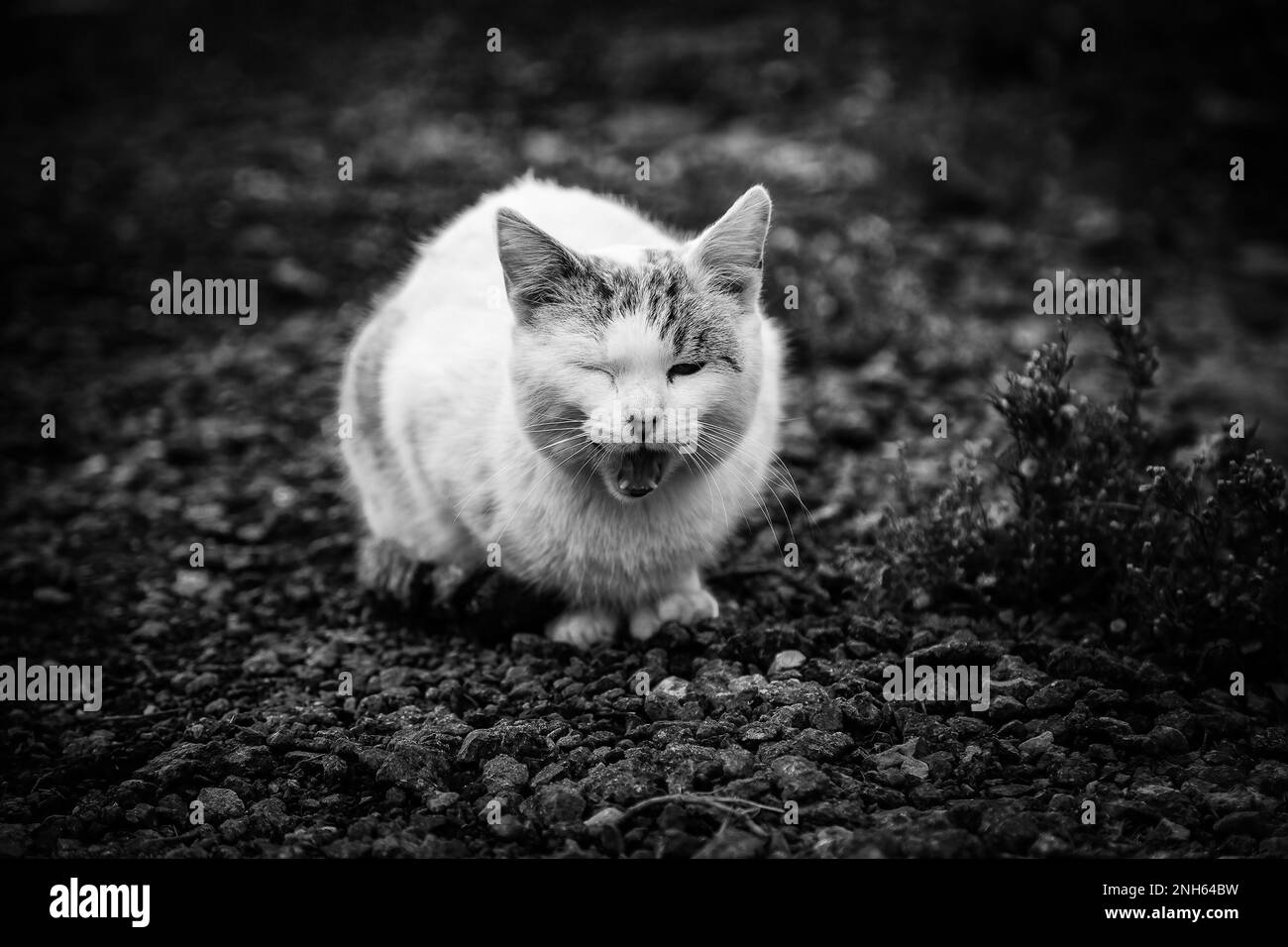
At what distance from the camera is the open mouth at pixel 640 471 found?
3.44m

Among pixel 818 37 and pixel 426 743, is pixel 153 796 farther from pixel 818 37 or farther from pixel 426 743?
pixel 818 37

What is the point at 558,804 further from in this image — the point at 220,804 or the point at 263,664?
the point at 263,664

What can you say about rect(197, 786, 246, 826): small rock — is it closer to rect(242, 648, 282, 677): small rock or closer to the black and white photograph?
the black and white photograph

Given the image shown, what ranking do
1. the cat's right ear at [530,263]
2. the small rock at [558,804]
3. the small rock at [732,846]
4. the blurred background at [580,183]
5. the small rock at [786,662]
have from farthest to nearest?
1. the blurred background at [580,183]
2. the small rock at [786,662]
3. the cat's right ear at [530,263]
4. the small rock at [558,804]
5. the small rock at [732,846]

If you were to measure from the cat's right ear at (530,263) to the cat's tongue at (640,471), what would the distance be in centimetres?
58

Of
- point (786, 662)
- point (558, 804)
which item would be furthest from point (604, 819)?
point (786, 662)

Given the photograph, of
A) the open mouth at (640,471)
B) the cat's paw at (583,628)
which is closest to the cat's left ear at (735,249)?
the open mouth at (640,471)

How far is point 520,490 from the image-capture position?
3891mm

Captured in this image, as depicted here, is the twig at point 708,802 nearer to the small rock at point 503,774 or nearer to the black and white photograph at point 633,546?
the black and white photograph at point 633,546

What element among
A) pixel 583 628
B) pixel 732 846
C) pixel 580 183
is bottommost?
pixel 732 846

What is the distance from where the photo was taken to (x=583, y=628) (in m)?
4.01

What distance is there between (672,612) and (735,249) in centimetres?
135

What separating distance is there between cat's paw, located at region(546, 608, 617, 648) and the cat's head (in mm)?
635

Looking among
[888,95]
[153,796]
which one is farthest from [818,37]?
[153,796]
